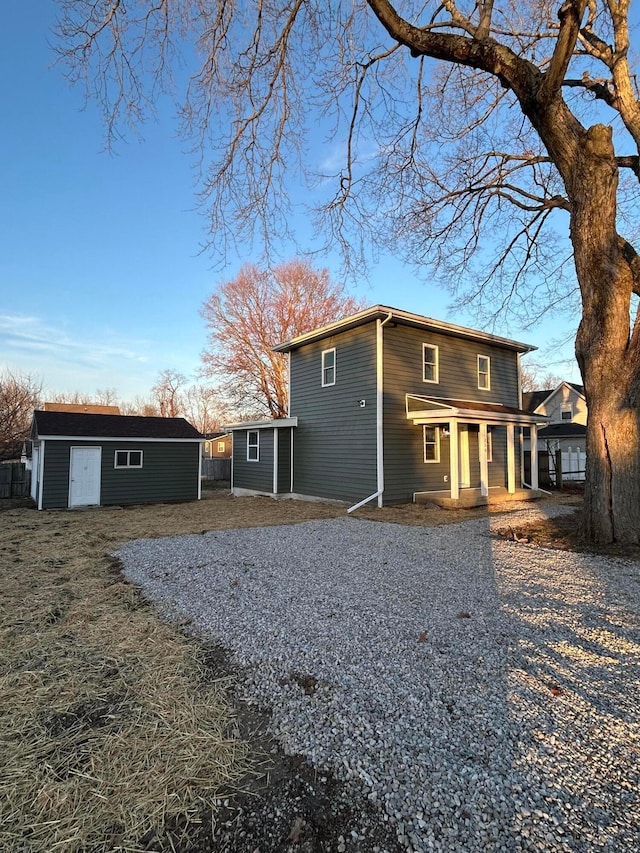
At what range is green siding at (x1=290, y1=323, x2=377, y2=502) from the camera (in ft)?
39.8

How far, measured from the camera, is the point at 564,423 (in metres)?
28.5

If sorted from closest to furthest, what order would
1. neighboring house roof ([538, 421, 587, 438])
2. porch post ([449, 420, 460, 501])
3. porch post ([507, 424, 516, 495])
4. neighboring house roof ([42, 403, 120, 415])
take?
porch post ([449, 420, 460, 501]) < porch post ([507, 424, 516, 495]) < neighboring house roof ([42, 403, 120, 415]) < neighboring house roof ([538, 421, 587, 438])

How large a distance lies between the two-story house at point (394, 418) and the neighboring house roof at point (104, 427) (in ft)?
9.28

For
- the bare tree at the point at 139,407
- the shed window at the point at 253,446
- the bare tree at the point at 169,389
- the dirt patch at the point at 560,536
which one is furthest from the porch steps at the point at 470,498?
the bare tree at the point at 139,407

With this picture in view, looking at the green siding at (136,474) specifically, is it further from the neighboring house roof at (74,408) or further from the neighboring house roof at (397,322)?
the neighboring house roof at (74,408)

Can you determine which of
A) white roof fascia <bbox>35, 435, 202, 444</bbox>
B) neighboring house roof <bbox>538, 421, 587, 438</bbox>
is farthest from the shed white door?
neighboring house roof <bbox>538, 421, 587, 438</bbox>

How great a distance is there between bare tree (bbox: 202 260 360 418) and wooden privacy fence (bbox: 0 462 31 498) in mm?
11936

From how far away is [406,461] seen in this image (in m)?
12.3

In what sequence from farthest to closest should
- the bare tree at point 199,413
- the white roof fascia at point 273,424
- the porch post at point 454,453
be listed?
1. the bare tree at point 199,413
2. the white roof fascia at point 273,424
3. the porch post at point 454,453

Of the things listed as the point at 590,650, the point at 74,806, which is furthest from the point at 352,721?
the point at 590,650

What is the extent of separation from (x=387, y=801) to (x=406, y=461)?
423 inches

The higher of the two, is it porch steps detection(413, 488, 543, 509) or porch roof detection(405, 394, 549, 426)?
porch roof detection(405, 394, 549, 426)

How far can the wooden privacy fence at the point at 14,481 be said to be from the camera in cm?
1656

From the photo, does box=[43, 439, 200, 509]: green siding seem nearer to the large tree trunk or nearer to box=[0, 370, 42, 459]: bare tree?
box=[0, 370, 42, 459]: bare tree
